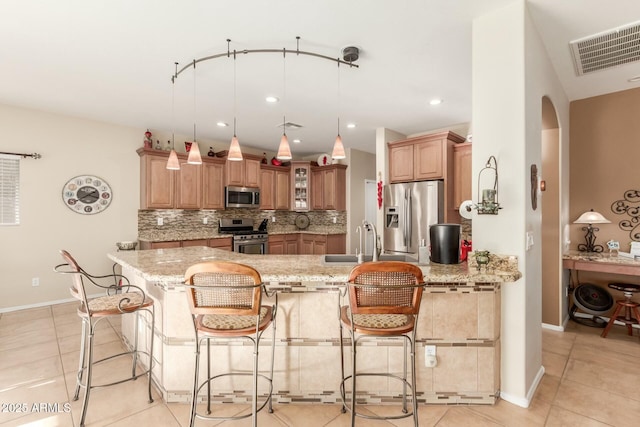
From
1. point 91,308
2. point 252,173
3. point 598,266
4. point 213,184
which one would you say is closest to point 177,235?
point 213,184

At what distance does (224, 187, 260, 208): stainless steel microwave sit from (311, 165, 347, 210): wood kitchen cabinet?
50.4 inches

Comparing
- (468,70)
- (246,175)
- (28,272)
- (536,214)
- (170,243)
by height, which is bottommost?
(28,272)

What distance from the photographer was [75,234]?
458cm

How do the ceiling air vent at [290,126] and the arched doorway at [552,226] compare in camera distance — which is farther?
the ceiling air vent at [290,126]

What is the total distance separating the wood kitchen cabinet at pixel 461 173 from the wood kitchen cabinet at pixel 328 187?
2.50 m

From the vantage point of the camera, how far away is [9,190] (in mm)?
4113

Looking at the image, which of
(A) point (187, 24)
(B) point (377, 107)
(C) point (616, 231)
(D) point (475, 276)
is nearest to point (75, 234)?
(A) point (187, 24)

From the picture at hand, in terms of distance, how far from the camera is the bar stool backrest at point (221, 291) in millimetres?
1662

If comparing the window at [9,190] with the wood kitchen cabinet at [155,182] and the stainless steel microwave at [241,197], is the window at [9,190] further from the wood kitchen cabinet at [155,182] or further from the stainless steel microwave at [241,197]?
the stainless steel microwave at [241,197]

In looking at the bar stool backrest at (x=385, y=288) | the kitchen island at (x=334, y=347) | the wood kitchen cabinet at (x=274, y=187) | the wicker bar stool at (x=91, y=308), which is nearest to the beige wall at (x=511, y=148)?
the kitchen island at (x=334, y=347)

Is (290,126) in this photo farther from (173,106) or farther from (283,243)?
(283,243)

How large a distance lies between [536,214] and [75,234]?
5702 millimetres

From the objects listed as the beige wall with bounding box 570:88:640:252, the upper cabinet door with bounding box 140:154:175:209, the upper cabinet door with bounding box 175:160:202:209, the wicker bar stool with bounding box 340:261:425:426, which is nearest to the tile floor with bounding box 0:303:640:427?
the wicker bar stool with bounding box 340:261:425:426

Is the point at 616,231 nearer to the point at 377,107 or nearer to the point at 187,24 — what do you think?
the point at 377,107
